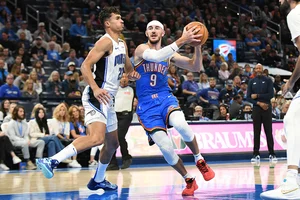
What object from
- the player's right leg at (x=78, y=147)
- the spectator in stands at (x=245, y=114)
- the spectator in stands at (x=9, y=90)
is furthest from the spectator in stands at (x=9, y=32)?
the player's right leg at (x=78, y=147)

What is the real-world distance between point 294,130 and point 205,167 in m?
1.84

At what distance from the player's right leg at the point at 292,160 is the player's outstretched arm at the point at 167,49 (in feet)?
5.68

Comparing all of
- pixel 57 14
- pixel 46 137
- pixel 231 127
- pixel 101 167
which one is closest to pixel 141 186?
pixel 101 167

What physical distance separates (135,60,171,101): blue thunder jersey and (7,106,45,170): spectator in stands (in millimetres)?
5579

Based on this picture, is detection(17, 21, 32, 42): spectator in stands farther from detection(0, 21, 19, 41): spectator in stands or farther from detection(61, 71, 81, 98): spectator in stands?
detection(61, 71, 81, 98): spectator in stands

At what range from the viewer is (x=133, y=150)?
1412 centimetres

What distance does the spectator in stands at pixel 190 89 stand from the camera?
17.0 metres

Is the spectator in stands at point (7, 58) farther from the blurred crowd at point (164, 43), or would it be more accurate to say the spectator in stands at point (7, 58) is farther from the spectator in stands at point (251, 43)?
the spectator in stands at point (251, 43)

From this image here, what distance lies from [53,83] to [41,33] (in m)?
3.35

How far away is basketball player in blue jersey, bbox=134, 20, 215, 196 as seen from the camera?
7715 mm

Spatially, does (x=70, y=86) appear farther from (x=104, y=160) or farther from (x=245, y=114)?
(x=104, y=160)

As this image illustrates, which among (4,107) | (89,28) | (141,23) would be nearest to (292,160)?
(4,107)

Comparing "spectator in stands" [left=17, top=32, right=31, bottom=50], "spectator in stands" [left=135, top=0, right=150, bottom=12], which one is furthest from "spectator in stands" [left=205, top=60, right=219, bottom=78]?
"spectator in stands" [left=17, top=32, right=31, bottom=50]

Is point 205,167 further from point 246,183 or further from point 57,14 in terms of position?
point 57,14
